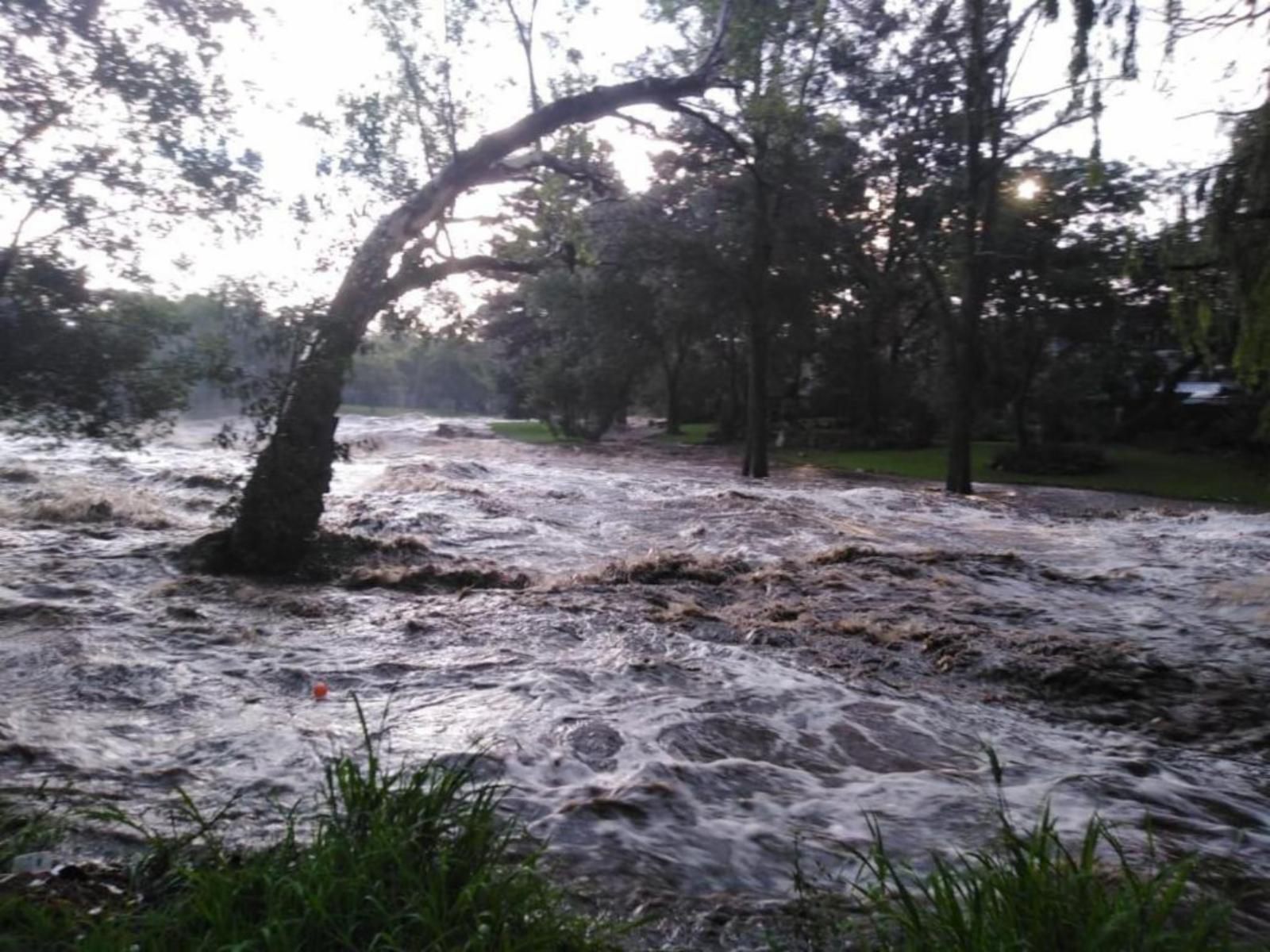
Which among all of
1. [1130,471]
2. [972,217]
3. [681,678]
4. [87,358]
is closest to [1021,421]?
[1130,471]

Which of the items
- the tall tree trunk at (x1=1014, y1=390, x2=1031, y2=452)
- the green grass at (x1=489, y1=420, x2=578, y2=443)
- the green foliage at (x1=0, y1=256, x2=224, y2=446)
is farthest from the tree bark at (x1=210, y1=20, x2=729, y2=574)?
the green grass at (x1=489, y1=420, x2=578, y2=443)

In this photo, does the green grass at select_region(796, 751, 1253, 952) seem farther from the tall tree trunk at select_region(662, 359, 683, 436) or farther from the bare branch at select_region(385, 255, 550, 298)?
the tall tree trunk at select_region(662, 359, 683, 436)

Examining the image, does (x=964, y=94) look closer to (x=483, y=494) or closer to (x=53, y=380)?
(x=483, y=494)

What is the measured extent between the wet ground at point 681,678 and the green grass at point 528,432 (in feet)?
97.6

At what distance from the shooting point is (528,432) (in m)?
54.5

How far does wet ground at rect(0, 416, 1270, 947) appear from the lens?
5102 millimetres

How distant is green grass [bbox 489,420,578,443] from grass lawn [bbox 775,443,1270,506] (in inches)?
506

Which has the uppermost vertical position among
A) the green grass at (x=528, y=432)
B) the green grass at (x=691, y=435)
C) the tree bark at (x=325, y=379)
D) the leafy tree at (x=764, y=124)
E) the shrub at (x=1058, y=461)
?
the leafy tree at (x=764, y=124)

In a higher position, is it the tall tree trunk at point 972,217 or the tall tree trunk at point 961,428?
the tall tree trunk at point 972,217

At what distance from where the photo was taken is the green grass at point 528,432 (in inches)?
1820

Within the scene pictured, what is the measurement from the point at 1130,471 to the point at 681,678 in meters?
26.1

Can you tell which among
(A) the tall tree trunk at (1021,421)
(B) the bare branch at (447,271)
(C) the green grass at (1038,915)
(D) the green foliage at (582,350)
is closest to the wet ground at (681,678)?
(C) the green grass at (1038,915)

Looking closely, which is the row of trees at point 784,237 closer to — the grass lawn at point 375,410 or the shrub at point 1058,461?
the shrub at point 1058,461

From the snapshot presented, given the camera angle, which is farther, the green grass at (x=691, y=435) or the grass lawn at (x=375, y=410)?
the grass lawn at (x=375, y=410)
